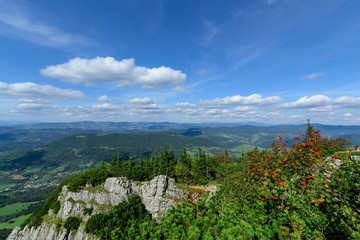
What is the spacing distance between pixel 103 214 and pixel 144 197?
1723 cm

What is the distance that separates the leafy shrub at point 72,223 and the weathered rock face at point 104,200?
1.35m

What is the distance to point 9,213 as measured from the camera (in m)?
191

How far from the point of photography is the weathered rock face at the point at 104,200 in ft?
191

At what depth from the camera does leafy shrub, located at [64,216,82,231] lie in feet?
207

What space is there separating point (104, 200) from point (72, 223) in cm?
1475

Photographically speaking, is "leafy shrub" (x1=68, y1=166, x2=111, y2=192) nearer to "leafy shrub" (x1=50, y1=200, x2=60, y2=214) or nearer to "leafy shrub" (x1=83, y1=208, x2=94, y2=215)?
"leafy shrub" (x1=50, y1=200, x2=60, y2=214)

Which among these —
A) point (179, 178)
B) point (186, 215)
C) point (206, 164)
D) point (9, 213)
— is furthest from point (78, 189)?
point (9, 213)

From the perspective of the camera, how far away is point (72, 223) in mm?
A: 63344

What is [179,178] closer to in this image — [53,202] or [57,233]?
[57,233]

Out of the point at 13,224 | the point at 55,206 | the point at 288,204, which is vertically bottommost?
the point at 13,224

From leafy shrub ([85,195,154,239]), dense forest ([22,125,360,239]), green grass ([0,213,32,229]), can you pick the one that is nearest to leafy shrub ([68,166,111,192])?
leafy shrub ([85,195,154,239])

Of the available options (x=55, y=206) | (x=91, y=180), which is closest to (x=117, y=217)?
(x=91, y=180)

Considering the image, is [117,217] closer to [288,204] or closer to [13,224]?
[288,204]

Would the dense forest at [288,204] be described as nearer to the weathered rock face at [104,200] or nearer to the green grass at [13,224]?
the weathered rock face at [104,200]
